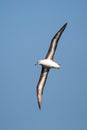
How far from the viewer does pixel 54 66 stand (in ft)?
107

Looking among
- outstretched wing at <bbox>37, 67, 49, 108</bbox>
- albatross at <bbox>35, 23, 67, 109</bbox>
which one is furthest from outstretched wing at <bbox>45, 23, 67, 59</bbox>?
outstretched wing at <bbox>37, 67, 49, 108</bbox>

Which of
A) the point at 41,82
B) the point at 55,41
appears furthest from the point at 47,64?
the point at 41,82

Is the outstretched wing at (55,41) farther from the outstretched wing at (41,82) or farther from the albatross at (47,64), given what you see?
the outstretched wing at (41,82)

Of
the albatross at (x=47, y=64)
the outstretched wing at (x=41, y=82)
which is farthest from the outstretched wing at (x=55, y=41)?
the outstretched wing at (x=41, y=82)

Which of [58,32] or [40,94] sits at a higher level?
[58,32]

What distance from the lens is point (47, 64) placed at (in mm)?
33250

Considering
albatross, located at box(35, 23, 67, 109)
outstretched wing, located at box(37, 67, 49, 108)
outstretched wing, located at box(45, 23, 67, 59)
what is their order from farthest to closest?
1. outstretched wing, located at box(37, 67, 49, 108)
2. outstretched wing, located at box(45, 23, 67, 59)
3. albatross, located at box(35, 23, 67, 109)

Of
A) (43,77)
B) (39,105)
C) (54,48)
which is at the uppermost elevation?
(54,48)

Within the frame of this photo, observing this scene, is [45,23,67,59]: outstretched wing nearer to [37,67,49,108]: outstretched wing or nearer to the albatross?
the albatross

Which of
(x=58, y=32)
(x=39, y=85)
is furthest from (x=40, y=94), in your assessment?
(x=58, y=32)

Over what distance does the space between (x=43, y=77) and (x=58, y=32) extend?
4778 mm

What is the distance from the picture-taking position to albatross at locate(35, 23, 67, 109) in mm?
33188

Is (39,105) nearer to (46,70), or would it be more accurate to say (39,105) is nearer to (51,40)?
(46,70)

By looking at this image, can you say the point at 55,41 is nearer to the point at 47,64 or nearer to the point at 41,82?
the point at 47,64
